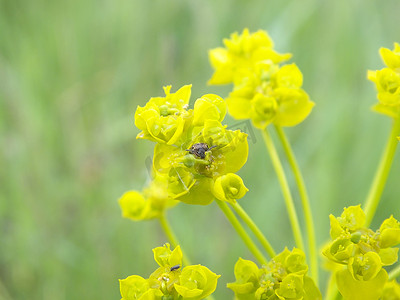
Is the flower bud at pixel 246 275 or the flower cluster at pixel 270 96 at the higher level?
the flower cluster at pixel 270 96

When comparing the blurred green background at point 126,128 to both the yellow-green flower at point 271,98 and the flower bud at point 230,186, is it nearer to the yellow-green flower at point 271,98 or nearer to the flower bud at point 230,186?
the yellow-green flower at point 271,98

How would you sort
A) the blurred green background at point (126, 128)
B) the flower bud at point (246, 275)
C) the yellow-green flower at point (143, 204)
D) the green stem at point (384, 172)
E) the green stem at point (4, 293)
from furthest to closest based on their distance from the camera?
the blurred green background at point (126, 128) < the green stem at point (4, 293) < the yellow-green flower at point (143, 204) < the green stem at point (384, 172) < the flower bud at point (246, 275)

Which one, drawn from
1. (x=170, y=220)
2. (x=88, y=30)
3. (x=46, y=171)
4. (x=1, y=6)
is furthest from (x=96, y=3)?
(x=170, y=220)

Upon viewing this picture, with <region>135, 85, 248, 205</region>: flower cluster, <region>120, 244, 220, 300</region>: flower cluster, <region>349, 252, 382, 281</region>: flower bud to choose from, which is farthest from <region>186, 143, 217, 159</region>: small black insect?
<region>349, 252, 382, 281</region>: flower bud

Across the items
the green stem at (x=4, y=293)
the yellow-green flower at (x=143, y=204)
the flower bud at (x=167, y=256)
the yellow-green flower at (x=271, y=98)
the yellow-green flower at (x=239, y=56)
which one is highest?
the green stem at (x=4, y=293)

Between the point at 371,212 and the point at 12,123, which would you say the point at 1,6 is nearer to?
the point at 12,123

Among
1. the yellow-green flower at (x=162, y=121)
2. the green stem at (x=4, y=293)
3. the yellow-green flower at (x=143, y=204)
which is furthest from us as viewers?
the green stem at (x=4, y=293)

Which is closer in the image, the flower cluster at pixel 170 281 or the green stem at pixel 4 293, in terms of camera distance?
the flower cluster at pixel 170 281

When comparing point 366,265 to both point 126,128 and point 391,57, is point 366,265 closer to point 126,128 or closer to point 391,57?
point 391,57

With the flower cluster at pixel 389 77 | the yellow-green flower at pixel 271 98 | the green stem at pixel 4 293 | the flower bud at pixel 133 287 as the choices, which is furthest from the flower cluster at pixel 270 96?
the green stem at pixel 4 293
